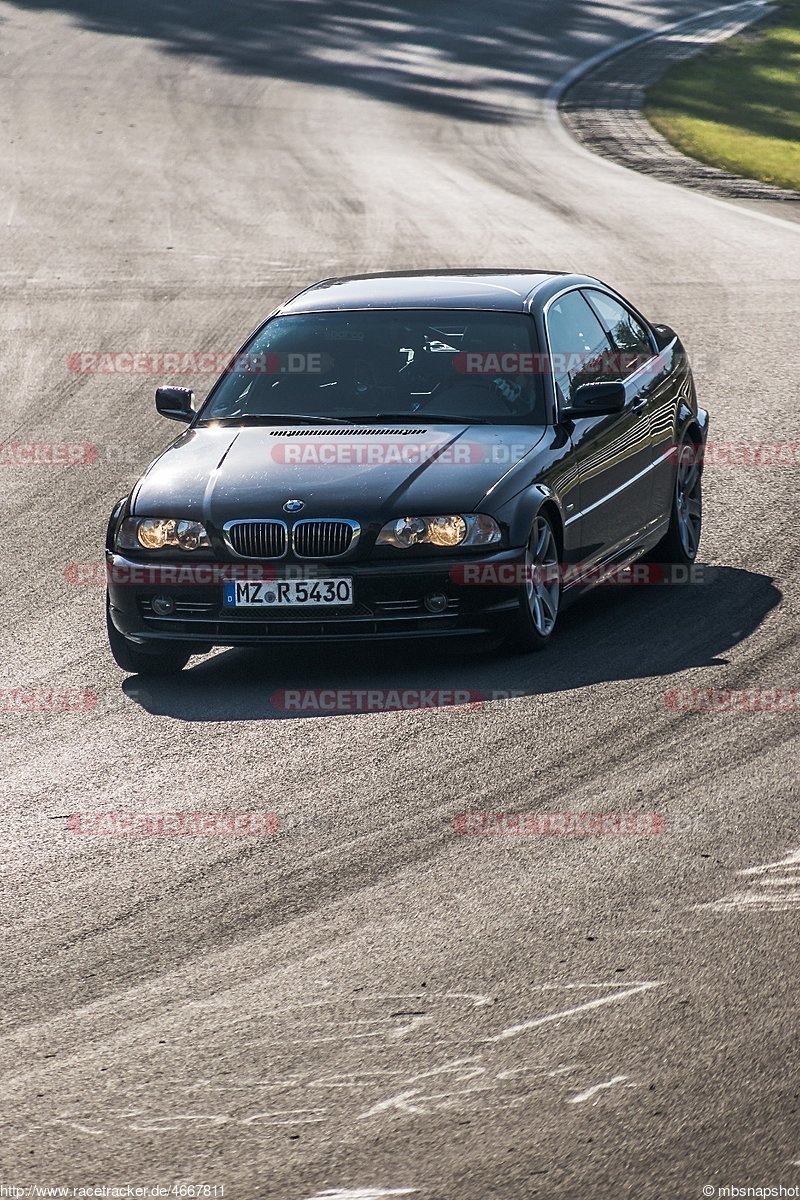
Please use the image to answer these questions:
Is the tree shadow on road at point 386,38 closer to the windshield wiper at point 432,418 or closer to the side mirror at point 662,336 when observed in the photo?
the side mirror at point 662,336

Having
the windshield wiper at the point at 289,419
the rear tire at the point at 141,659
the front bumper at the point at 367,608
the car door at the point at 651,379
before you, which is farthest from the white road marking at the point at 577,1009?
the car door at the point at 651,379

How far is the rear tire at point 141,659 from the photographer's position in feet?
27.6

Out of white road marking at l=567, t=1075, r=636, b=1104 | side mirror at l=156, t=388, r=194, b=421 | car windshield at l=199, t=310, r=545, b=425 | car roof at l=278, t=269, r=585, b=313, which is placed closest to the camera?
white road marking at l=567, t=1075, r=636, b=1104

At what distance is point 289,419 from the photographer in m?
8.86

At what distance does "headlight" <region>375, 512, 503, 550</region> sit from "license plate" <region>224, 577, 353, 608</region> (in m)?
0.26

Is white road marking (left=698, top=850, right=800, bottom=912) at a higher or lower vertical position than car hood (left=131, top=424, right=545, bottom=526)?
higher

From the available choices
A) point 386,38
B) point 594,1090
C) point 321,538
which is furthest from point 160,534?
point 386,38

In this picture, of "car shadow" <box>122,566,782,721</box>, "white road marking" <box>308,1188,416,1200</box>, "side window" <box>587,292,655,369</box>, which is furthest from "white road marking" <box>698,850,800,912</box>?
"side window" <box>587,292,655,369</box>

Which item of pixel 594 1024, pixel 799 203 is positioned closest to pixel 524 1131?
pixel 594 1024

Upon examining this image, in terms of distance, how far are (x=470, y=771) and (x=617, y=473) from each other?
120 inches

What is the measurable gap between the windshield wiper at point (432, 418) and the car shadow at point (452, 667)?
3.50 ft

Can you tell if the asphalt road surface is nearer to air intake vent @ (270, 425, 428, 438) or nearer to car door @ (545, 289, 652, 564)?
car door @ (545, 289, 652, 564)

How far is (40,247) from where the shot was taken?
20.9 meters

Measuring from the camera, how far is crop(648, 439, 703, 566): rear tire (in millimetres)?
10117
